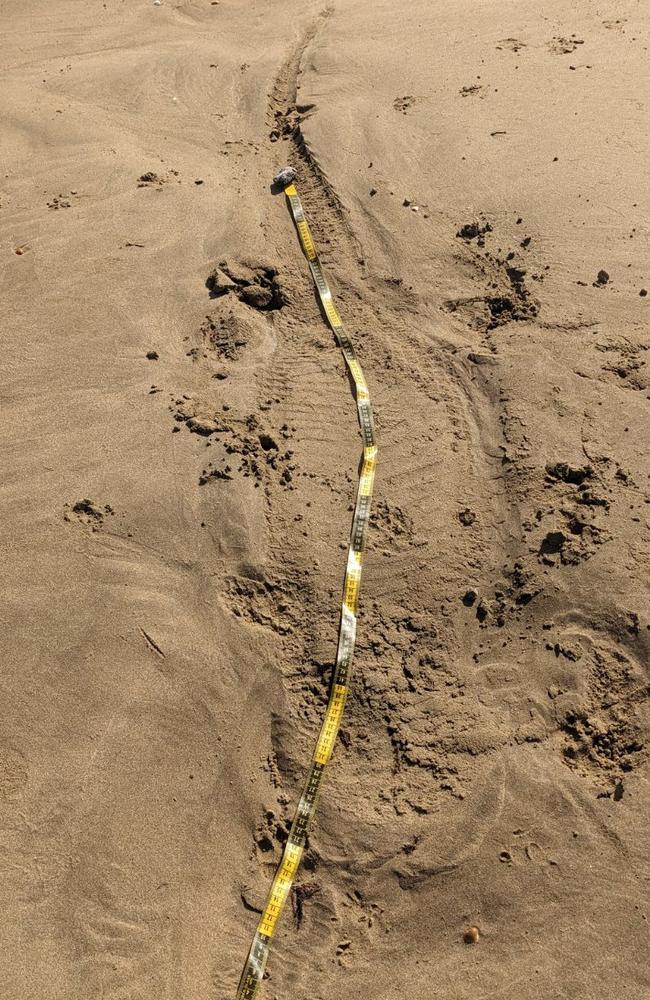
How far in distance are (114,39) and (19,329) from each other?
15.3ft

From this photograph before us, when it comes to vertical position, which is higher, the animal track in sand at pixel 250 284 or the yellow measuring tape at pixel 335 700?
the animal track in sand at pixel 250 284

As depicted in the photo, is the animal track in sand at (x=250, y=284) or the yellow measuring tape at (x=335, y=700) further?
the animal track in sand at (x=250, y=284)

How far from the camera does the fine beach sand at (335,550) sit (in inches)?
113

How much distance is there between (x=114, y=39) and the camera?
7.25 m

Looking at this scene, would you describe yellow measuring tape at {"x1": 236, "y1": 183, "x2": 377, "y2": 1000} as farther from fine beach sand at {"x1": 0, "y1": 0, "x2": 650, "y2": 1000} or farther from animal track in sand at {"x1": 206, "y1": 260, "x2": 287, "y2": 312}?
animal track in sand at {"x1": 206, "y1": 260, "x2": 287, "y2": 312}

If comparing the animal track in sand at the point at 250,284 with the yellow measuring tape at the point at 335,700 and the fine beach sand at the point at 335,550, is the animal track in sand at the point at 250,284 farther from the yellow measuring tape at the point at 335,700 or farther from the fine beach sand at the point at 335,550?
the yellow measuring tape at the point at 335,700

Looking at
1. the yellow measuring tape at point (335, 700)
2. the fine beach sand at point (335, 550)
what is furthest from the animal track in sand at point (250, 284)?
the yellow measuring tape at point (335, 700)

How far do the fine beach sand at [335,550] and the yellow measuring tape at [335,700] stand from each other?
0.05 metres

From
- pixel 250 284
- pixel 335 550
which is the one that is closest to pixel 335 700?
pixel 335 550

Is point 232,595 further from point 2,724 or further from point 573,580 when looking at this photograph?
point 573,580

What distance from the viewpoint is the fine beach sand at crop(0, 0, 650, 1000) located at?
9.45 feet

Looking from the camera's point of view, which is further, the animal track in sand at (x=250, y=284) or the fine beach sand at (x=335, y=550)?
the animal track in sand at (x=250, y=284)

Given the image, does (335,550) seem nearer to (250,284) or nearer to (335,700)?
(335,700)

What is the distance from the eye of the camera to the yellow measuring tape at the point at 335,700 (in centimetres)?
286
